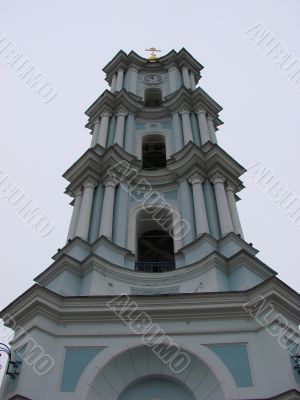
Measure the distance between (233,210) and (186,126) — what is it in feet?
18.4

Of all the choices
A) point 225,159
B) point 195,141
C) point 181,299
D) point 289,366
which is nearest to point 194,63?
point 195,141

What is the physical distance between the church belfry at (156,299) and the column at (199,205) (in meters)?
0.05

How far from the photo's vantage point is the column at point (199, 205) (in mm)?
15957

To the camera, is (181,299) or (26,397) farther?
(181,299)

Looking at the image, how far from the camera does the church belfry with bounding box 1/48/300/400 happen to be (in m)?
11.3

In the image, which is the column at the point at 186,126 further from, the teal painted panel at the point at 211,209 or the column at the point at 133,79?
the column at the point at 133,79

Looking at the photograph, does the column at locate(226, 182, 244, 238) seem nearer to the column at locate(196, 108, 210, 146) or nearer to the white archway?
the column at locate(196, 108, 210, 146)

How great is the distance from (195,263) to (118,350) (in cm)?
357

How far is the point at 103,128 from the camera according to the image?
73.2ft

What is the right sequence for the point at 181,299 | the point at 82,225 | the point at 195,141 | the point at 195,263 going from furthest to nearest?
the point at 195,141
the point at 82,225
the point at 195,263
the point at 181,299

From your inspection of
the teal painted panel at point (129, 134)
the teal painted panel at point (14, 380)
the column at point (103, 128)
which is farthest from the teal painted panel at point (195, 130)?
the teal painted panel at point (14, 380)

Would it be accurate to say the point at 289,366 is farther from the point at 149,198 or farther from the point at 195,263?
the point at 149,198

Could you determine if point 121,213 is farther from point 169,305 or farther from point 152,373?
point 152,373

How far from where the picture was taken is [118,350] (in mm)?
11859
